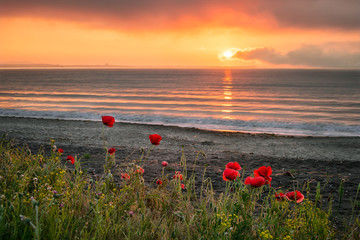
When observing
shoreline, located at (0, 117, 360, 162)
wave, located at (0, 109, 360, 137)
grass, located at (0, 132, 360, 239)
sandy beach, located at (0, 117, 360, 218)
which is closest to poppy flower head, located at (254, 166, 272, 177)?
grass, located at (0, 132, 360, 239)

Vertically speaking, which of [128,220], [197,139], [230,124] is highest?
[128,220]

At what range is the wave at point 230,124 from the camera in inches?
768

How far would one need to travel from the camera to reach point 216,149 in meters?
12.9

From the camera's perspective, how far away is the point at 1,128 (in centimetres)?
1723

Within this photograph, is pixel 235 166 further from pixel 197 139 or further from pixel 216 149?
pixel 197 139

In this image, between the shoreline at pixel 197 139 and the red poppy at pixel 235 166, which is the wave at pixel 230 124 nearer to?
the shoreline at pixel 197 139

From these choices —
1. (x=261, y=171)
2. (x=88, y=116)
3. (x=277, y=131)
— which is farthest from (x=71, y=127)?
(x=261, y=171)

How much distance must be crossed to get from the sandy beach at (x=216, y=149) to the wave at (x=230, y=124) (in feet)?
8.35

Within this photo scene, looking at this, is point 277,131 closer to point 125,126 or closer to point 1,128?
point 125,126

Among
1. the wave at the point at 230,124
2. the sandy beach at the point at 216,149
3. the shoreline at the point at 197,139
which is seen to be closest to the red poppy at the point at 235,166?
the sandy beach at the point at 216,149

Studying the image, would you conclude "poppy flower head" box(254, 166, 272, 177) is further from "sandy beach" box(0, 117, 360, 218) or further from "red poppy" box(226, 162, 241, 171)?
"sandy beach" box(0, 117, 360, 218)

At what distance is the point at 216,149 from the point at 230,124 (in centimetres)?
930

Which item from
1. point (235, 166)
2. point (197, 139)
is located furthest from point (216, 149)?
point (235, 166)

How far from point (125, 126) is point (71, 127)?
129 inches
